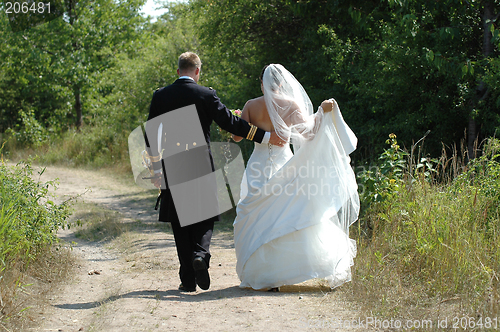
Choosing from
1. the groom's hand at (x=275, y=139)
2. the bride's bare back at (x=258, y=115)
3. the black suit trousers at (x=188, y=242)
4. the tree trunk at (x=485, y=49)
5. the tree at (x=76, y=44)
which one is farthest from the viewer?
the tree at (x=76, y=44)

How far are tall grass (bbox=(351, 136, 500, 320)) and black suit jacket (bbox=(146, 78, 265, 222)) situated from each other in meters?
1.69

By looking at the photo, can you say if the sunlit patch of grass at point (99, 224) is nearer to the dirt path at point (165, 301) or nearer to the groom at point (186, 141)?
the dirt path at point (165, 301)

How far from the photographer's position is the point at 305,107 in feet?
16.6

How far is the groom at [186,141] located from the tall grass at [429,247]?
60.2 inches

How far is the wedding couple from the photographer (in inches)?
181

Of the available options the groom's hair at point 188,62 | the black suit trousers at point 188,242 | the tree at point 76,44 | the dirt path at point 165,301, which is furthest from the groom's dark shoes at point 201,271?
the tree at point 76,44

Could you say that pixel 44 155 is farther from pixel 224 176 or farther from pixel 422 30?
pixel 422 30

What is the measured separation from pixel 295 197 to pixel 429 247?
4.19 ft

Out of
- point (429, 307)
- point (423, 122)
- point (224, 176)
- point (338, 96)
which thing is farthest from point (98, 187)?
point (429, 307)

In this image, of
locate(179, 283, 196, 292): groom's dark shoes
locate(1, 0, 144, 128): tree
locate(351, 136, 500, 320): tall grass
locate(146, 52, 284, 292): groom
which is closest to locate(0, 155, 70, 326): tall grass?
locate(146, 52, 284, 292): groom

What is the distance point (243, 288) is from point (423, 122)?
4.63 m

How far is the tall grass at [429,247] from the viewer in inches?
151

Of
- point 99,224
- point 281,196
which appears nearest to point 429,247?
point 281,196

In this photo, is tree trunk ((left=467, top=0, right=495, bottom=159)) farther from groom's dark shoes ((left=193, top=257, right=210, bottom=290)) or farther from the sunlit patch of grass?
the sunlit patch of grass
